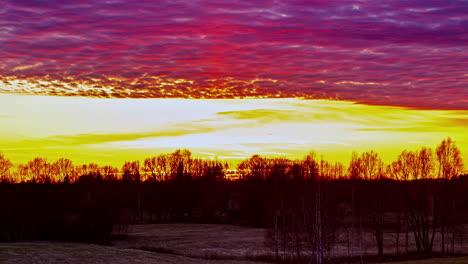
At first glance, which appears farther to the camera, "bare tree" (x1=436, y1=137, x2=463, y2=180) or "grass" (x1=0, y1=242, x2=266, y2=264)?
"bare tree" (x1=436, y1=137, x2=463, y2=180)

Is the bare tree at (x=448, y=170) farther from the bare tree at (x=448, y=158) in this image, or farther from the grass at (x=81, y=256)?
the grass at (x=81, y=256)

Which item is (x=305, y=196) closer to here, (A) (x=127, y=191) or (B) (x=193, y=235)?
(B) (x=193, y=235)

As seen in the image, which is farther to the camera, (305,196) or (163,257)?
(305,196)

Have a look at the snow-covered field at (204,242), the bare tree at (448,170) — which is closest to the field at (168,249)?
the snow-covered field at (204,242)

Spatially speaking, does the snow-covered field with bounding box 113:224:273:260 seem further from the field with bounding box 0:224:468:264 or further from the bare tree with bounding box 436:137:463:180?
the bare tree with bounding box 436:137:463:180

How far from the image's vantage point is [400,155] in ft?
313

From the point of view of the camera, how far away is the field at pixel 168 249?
190 ft

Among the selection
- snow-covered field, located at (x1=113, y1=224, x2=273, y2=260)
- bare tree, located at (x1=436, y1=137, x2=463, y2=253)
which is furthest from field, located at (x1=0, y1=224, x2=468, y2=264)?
bare tree, located at (x1=436, y1=137, x2=463, y2=253)

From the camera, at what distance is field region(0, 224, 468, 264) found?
190ft

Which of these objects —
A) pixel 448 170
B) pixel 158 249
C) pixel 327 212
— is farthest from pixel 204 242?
pixel 448 170

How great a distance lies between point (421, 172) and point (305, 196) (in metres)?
21.1

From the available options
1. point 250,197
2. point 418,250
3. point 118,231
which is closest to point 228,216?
point 250,197

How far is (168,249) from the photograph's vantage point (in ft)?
247

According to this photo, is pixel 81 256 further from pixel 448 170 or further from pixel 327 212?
pixel 448 170
